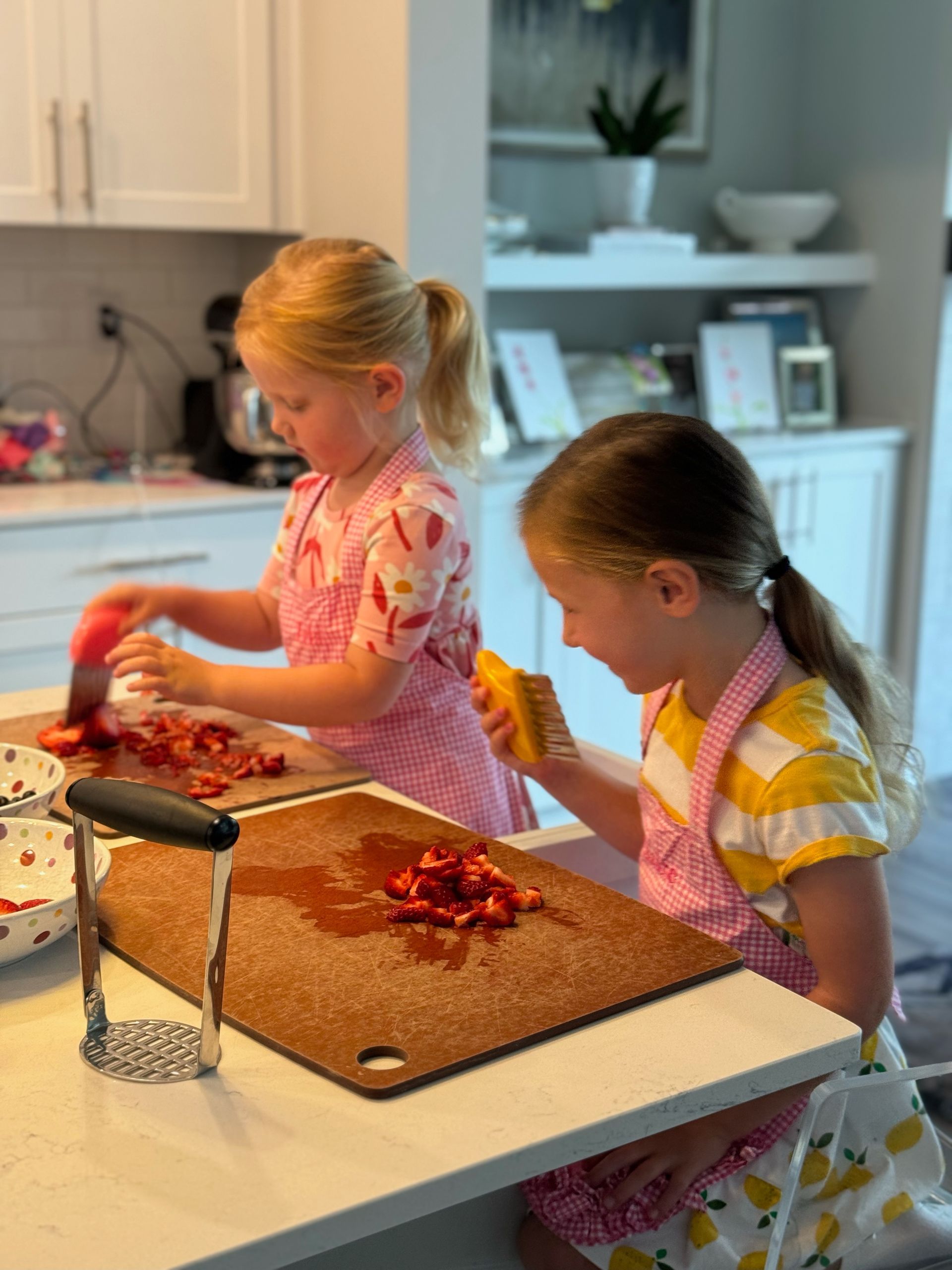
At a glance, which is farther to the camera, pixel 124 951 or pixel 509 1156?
pixel 124 951

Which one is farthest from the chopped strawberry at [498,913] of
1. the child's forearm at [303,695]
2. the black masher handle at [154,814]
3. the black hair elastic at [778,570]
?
the child's forearm at [303,695]

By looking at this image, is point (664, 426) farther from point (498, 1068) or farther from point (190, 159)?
point (190, 159)

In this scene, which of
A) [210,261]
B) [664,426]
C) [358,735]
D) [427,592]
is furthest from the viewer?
[210,261]

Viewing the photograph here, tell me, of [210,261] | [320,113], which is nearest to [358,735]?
[320,113]

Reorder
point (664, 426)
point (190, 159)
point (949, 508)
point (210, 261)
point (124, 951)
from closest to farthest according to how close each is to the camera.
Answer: point (124, 951) → point (664, 426) → point (190, 159) → point (210, 261) → point (949, 508)

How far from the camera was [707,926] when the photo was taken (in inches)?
49.8

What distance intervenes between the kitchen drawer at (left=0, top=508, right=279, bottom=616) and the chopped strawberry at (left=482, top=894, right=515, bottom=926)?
1.84m

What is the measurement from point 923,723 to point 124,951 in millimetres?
3348

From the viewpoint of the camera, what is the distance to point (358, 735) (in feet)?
5.56

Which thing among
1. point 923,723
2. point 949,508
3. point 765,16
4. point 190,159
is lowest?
point 923,723

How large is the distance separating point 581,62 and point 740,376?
37.0 inches

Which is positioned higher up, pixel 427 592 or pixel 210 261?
pixel 210 261

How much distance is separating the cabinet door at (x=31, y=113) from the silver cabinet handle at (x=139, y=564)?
71cm

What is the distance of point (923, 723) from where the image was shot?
4035mm
